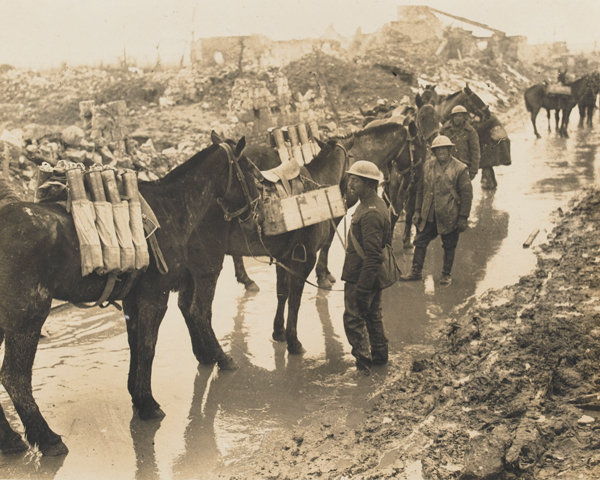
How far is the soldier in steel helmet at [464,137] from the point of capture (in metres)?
10.2

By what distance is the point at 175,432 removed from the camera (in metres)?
4.70

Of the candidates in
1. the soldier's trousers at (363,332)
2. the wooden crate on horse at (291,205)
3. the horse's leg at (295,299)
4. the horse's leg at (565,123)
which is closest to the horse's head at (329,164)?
the wooden crate on horse at (291,205)

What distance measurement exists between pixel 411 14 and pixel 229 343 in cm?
3197

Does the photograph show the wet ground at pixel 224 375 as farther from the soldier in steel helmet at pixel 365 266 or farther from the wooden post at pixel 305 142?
the wooden post at pixel 305 142

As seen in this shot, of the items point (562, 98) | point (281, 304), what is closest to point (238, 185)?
point (281, 304)

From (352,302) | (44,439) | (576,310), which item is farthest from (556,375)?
(44,439)

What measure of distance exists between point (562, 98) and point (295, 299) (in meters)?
18.5

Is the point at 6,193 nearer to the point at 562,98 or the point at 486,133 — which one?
the point at 486,133

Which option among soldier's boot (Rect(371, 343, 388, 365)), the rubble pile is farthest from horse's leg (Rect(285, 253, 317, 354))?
the rubble pile

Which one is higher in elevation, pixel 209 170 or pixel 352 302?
pixel 209 170

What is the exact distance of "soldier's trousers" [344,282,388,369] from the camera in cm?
559

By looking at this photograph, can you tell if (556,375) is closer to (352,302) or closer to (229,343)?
(352,302)

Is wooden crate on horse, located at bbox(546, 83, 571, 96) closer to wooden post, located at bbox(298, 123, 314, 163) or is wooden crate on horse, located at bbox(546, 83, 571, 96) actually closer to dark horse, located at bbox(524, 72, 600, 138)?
dark horse, located at bbox(524, 72, 600, 138)

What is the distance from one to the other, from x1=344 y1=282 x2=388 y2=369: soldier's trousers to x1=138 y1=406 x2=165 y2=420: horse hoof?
194 centimetres
